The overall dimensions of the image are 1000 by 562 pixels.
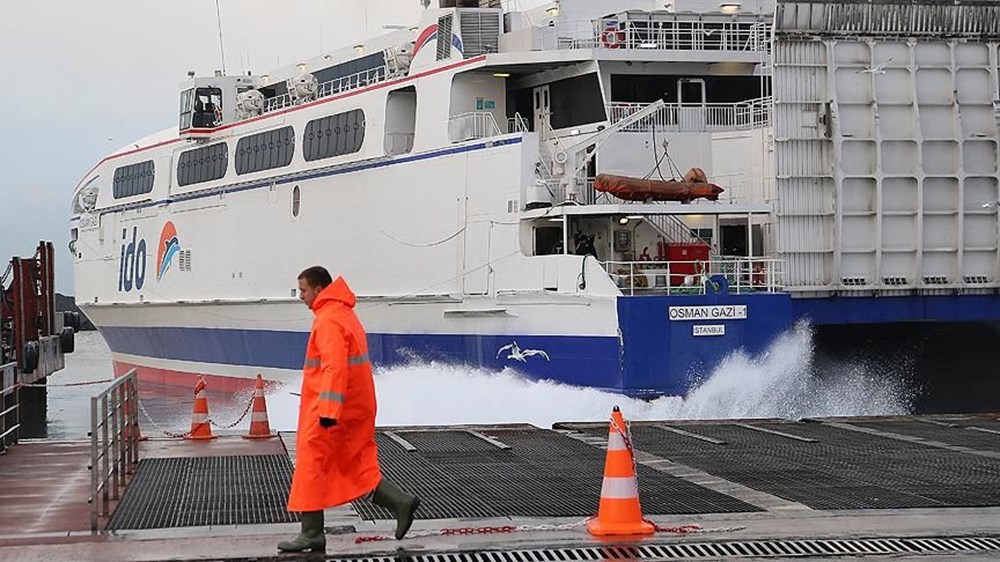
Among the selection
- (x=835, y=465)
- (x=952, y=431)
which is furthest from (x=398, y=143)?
(x=835, y=465)

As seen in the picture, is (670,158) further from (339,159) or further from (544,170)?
(339,159)

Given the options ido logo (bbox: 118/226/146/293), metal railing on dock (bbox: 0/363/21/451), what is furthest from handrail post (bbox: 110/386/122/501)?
ido logo (bbox: 118/226/146/293)

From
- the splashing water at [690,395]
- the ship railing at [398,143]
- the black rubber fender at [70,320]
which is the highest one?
the ship railing at [398,143]

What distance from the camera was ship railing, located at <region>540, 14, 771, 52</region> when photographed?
75.0 ft

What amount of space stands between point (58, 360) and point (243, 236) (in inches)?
270

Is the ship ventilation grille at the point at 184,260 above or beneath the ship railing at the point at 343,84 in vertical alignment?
beneath

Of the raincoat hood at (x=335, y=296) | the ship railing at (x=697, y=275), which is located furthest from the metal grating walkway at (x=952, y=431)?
the raincoat hood at (x=335, y=296)

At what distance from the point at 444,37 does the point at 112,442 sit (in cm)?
1531

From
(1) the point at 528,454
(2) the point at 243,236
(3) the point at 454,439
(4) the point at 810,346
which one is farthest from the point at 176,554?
(2) the point at 243,236

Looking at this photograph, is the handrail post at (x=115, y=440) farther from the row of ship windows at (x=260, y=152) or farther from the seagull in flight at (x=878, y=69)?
the row of ship windows at (x=260, y=152)

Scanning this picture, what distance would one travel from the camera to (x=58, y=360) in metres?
24.3

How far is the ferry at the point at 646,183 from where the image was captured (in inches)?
789

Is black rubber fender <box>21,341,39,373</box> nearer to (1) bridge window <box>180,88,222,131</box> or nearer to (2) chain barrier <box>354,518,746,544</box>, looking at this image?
(1) bridge window <box>180,88,222,131</box>

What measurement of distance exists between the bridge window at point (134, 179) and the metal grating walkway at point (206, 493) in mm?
23999
